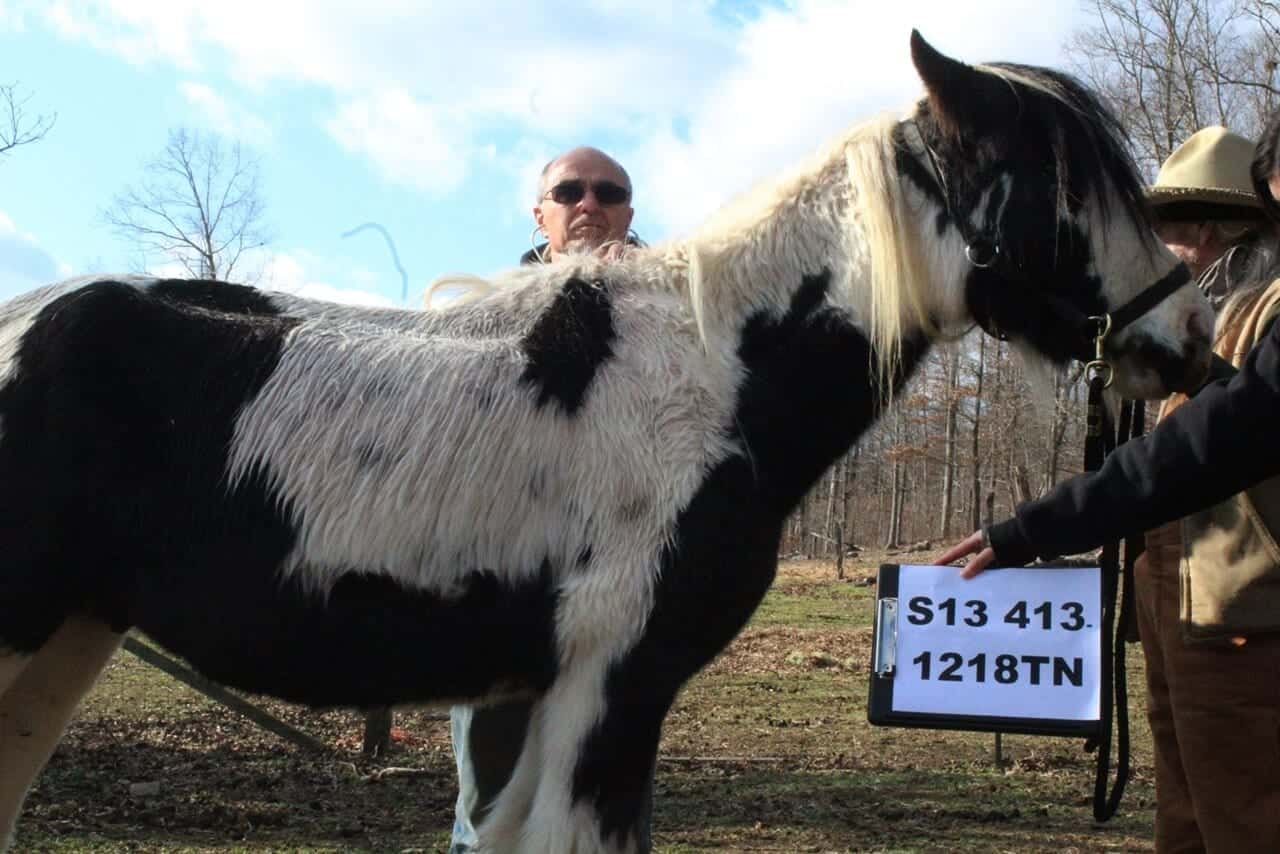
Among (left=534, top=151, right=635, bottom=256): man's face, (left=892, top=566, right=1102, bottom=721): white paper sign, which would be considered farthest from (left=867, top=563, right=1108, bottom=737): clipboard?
(left=534, top=151, right=635, bottom=256): man's face

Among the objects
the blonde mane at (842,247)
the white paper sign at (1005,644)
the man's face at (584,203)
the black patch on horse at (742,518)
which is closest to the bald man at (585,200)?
the man's face at (584,203)

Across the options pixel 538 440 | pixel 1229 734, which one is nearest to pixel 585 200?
pixel 538 440

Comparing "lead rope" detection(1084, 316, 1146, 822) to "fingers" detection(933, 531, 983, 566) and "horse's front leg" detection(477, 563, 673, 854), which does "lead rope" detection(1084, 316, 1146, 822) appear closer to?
"fingers" detection(933, 531, 983, 566)

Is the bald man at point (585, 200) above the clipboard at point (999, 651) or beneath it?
above

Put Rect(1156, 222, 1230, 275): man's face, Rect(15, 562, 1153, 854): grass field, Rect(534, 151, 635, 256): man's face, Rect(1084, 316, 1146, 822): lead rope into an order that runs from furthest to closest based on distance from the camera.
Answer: Rect(15, 562, 1153, 854): grass field → Rect(534, 151, 635, 256): man's face → Rect(1156, 222, 1230, 275): man's face → Rect(1084, 316, 1146, 822): lead rope

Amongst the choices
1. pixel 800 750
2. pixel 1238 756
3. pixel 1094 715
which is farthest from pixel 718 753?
pixel 1238 756

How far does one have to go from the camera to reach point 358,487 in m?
2.56

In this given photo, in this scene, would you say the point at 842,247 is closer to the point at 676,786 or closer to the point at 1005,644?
the point at 1005,644

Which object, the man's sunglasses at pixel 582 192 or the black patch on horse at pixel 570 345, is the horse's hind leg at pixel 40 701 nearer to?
the black patch on horse at pixel 570 345

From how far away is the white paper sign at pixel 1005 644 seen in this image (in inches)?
143

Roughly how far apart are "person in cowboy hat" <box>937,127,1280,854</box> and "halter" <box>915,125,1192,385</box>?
25 cm

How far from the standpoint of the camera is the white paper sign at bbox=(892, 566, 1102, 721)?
3.63m

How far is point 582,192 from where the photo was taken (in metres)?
4.16

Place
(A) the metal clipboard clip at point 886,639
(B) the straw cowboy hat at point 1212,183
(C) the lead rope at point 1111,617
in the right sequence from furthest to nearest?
(A) the metal clipboard clip at point 886,639
(B) the straw cowboy hat at point 1212,183
(C) the lead rope at point 1111,617
